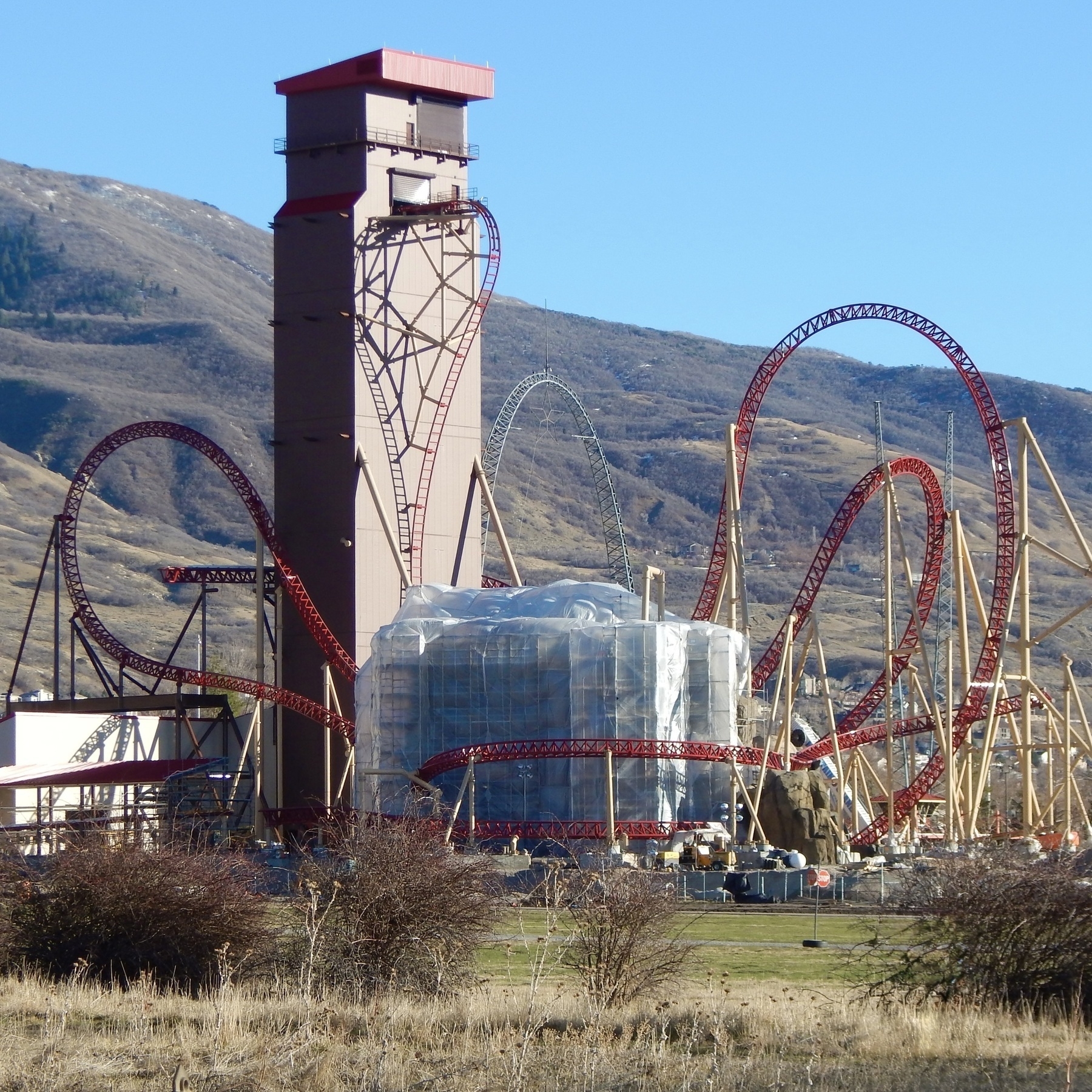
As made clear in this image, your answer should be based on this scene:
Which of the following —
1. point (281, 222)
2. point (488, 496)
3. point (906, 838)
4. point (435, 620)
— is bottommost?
point (906, 838)

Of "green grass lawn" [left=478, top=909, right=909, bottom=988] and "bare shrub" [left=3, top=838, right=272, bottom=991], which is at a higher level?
"bare shrub" [left=3, top=838, right=272, bottom=991]

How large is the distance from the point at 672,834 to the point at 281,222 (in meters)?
26.1

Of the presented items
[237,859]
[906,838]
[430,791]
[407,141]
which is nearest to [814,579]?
[906,838]

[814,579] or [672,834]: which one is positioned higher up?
[814,579]

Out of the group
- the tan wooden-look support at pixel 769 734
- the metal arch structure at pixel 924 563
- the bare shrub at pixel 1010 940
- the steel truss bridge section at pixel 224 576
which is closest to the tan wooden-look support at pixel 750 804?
the tan wooden-look support at pixel 769 734

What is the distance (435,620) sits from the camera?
59.3 metres

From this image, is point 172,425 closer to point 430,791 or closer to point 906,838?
point 430,791

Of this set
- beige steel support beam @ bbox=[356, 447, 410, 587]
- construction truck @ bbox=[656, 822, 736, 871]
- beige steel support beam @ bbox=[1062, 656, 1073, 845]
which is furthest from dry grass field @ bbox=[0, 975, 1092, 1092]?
beige steel support beam @ bbox=[356, 447, 410, 587]

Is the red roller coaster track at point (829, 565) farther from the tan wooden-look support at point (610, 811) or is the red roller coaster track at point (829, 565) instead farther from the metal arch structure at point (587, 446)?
the metal arch structure at point (587, 446)

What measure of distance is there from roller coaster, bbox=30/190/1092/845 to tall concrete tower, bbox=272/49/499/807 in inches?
8.3

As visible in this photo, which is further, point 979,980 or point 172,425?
point 172,425

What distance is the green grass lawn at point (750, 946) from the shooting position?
89.5 feet

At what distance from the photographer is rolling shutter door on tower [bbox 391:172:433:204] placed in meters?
66.9

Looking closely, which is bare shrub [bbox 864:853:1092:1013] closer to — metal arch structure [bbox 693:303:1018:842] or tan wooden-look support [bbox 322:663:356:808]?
metal arch structure [bbox 693:303:1018:842]
